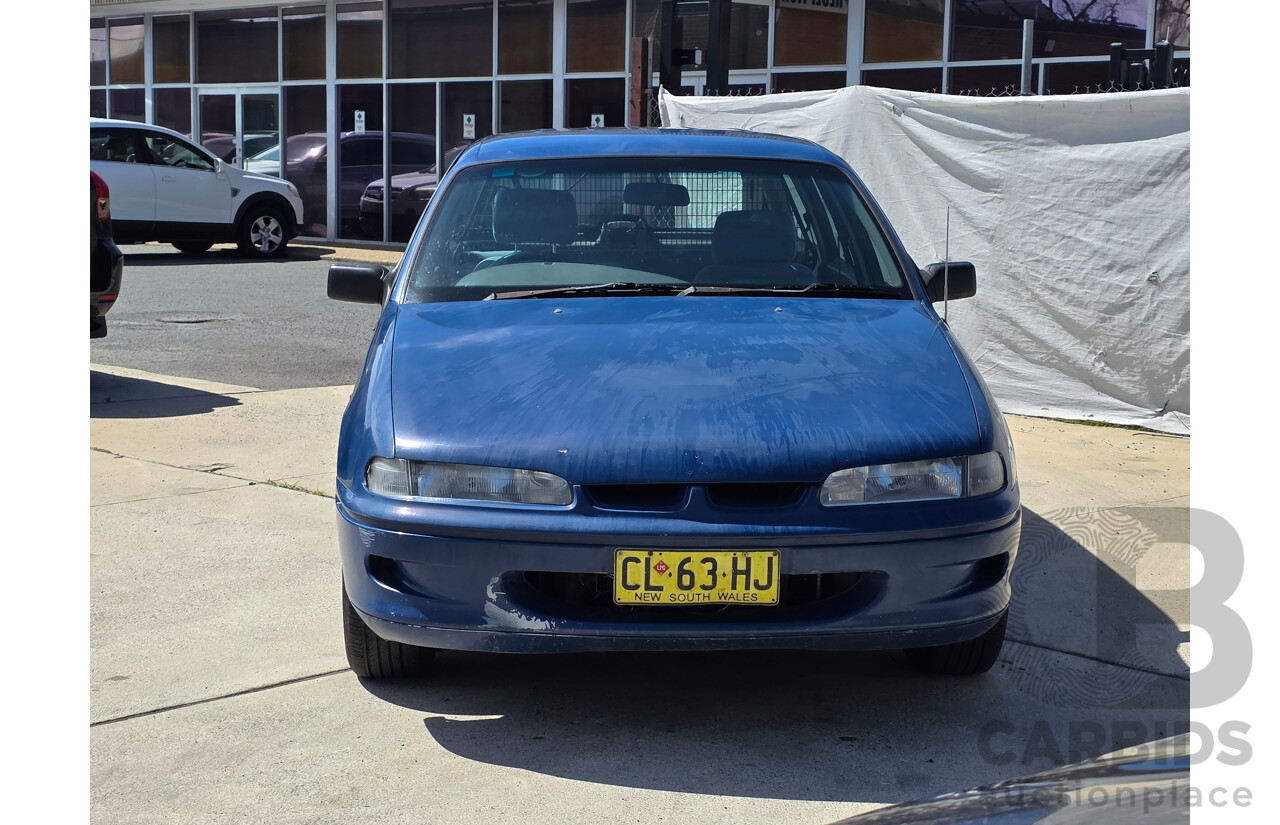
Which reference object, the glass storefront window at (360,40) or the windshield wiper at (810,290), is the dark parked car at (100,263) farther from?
the glass storefront window at (360,40)

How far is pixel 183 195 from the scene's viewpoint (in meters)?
17.4

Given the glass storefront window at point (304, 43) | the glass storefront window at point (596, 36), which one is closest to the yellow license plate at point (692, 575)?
the glass storefront window at point (596, 36)

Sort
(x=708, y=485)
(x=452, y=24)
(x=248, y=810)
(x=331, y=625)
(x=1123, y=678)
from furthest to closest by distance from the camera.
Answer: (x=452, y=24), (x=331, y=625), (x=1123, y=678), (x=708, y=485), (x=248, y=810)

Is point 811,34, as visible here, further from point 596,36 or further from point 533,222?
point 533,222

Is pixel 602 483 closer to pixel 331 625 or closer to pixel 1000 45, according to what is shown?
pixel 331 625

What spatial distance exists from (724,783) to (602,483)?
744 mm

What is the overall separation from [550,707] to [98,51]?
23.4 m

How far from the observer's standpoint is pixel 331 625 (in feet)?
13.9

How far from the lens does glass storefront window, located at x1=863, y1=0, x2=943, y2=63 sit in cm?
Result: 1501

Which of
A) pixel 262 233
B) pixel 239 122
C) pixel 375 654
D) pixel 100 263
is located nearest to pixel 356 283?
pixel 375 654

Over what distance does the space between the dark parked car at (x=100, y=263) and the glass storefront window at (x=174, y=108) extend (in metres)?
15.3

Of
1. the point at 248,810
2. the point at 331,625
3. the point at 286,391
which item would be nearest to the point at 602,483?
the point at 248,810

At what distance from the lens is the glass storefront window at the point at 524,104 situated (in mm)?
18594

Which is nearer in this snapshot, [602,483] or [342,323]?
[602,483]
